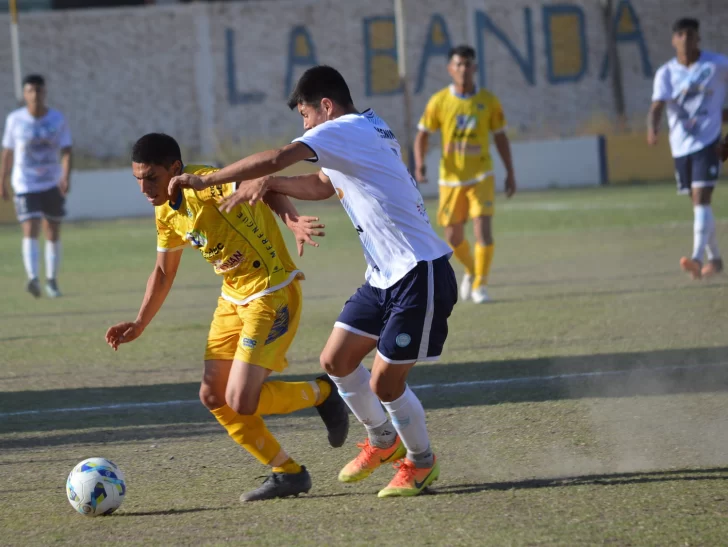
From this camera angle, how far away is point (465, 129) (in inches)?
432

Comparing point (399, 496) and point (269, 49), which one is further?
point (269, 49)

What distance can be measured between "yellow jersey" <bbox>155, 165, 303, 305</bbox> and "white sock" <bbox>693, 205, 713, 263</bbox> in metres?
6.93

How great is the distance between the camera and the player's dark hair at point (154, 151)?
197 inches

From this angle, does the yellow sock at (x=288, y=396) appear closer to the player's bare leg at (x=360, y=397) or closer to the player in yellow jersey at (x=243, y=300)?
the player in yellow jersey at (x=243, y=300)

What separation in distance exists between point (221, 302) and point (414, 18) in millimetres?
31602

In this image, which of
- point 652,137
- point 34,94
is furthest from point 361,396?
point 34,94

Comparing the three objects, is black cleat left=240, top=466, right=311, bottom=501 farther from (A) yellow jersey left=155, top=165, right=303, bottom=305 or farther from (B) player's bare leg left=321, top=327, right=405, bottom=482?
(A) yellow jersey left=155, top=165, right=303, bottom=305

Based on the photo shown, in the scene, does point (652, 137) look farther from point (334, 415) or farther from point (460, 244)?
point (334, 415)

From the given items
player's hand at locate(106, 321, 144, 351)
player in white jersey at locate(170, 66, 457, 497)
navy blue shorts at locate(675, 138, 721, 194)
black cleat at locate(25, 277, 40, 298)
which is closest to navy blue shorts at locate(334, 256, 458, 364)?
player in white jersey at locate(170, 66, 457, 497)

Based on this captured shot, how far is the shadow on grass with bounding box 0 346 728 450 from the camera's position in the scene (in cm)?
646

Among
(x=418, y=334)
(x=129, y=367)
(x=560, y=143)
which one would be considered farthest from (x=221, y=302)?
(x=560, y=143)

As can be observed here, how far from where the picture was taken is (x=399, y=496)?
4848mm

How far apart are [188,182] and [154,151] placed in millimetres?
589

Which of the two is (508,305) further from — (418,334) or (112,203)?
(112,203)
